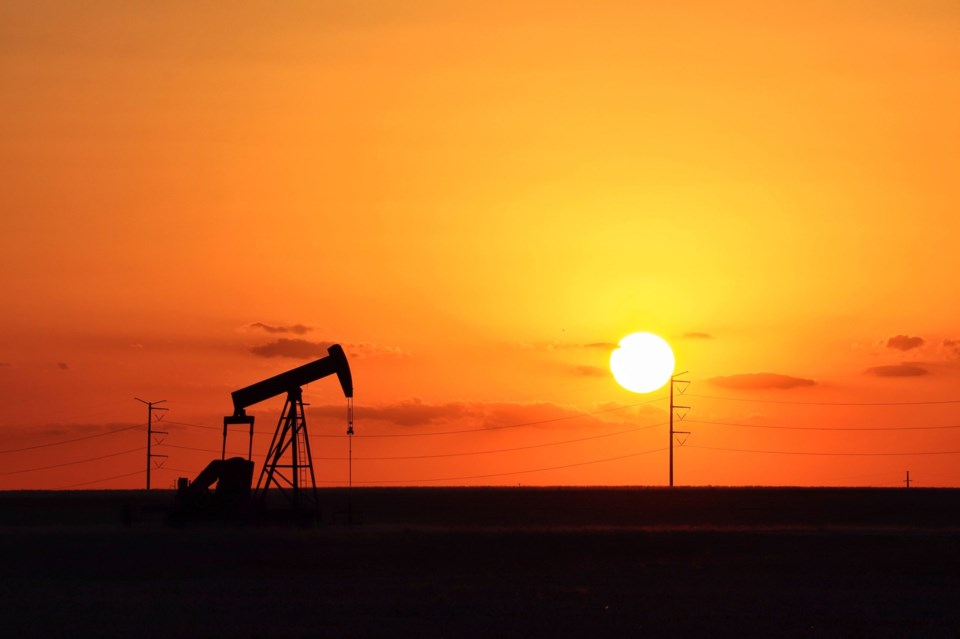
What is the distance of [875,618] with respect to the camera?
71.8 feet

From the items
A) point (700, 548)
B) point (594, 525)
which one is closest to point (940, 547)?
point (700, 548)

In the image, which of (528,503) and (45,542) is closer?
(45,542)

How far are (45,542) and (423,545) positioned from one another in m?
11.6

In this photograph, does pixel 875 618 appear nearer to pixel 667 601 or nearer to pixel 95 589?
pixel 667 601

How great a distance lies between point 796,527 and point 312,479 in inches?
727

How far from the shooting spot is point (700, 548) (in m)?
37.1

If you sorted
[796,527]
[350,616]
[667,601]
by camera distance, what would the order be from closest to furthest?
[350,616] → [667,601] → [796,527]

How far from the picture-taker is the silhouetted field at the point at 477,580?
20656mm

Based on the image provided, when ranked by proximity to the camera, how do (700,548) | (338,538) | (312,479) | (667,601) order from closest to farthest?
(667,601), (700,548), (338,538), (312,479)

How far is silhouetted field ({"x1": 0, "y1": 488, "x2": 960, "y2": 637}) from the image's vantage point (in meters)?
20.7

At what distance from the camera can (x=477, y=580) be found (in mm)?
27562

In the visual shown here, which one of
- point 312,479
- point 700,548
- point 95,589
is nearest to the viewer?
point 95,589

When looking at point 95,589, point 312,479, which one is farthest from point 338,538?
point 95,589

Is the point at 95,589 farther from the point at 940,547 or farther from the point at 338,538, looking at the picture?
the point at 940,547
